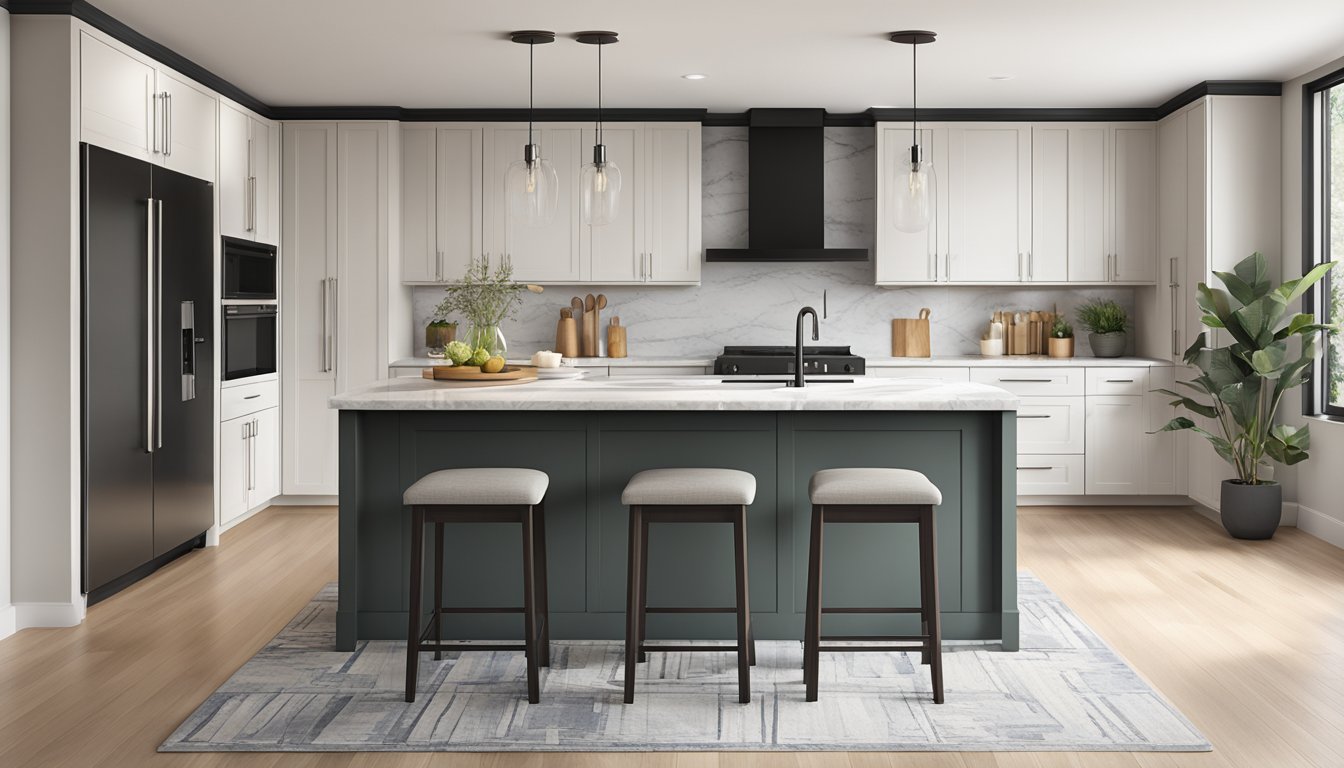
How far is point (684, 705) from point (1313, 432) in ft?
13.2

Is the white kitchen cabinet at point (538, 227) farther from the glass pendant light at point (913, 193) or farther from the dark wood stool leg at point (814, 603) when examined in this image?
the dark wood stool leg at point (814, 603)

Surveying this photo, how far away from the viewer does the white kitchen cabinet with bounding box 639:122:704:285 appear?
6637 mm

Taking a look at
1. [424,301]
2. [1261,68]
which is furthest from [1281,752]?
[424,301]

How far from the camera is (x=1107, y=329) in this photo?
6.73 metres

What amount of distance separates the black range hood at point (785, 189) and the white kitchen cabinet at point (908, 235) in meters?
0.17

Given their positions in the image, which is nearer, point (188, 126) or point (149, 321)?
point (149, 321)

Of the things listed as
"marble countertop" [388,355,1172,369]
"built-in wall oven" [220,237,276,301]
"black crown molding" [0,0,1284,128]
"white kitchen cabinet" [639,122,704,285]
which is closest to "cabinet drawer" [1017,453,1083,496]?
"marble countertop" [388,355,1172,369]

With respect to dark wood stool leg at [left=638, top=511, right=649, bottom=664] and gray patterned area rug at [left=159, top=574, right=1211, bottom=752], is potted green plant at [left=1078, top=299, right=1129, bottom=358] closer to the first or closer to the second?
gray patterned area rug at [left=159, top=574, right=1211, bottom=752]

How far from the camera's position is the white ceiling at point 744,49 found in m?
4.49

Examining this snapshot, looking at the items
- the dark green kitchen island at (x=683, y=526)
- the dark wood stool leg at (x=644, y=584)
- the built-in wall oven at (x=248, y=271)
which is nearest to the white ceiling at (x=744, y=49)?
the built-in wall oven at (x=248, y=271)

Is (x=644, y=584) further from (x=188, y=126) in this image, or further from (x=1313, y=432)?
(x=1313, y=432)

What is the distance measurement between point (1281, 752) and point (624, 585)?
2.02 m

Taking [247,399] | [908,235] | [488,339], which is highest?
[908,235]

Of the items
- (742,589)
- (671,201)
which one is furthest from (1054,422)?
(742,589)
